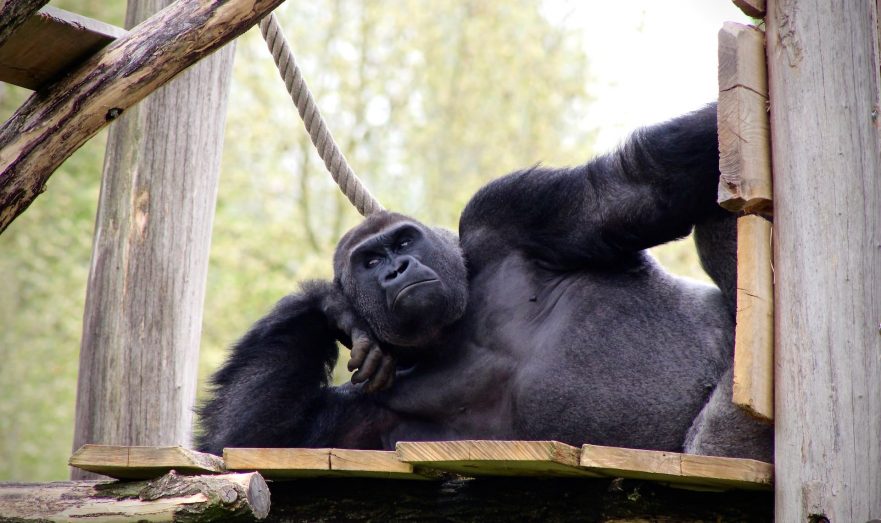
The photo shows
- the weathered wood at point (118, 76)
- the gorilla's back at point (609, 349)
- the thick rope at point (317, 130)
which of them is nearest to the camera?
the weathered wood at point (118, 76)

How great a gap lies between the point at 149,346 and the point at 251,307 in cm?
1151

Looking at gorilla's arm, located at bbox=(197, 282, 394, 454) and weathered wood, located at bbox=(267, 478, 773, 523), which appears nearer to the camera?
weathered wood, located at bbox=(267, 478, 773, 523)

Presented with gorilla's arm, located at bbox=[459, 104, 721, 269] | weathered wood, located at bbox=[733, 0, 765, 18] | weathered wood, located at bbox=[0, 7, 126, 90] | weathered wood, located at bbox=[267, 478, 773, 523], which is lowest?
weathered wood, located at bbox=[267, 478, 773, 523]

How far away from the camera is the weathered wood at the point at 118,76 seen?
3.31 meters

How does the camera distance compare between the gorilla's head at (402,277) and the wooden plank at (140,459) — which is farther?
the gorilla's head at (402,277)

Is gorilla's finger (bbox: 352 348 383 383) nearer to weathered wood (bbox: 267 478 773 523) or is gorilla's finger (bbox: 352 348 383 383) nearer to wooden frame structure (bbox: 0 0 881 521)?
weathered wood (bbox: 267 478 773 523)

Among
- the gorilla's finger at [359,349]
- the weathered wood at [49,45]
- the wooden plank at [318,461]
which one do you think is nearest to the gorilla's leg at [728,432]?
the wooden plank at [318,461]

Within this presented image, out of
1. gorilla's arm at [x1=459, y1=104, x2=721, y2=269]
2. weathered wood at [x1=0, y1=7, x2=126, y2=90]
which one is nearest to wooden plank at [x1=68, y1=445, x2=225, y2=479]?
weathered wood at [x1=0, y1=7, x2=126, y2=90]

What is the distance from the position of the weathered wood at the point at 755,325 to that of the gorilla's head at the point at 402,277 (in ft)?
4.40

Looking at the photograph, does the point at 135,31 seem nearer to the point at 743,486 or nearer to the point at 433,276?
the point at 433,276

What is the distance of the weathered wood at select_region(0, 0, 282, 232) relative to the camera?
10.9ft

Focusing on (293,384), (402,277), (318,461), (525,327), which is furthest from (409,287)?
(318,461)

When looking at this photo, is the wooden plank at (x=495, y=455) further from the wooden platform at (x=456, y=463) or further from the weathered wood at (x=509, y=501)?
the weathered wood at (x=509, y=501)

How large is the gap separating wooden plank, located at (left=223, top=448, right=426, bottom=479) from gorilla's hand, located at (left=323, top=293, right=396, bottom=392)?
1.04 m
